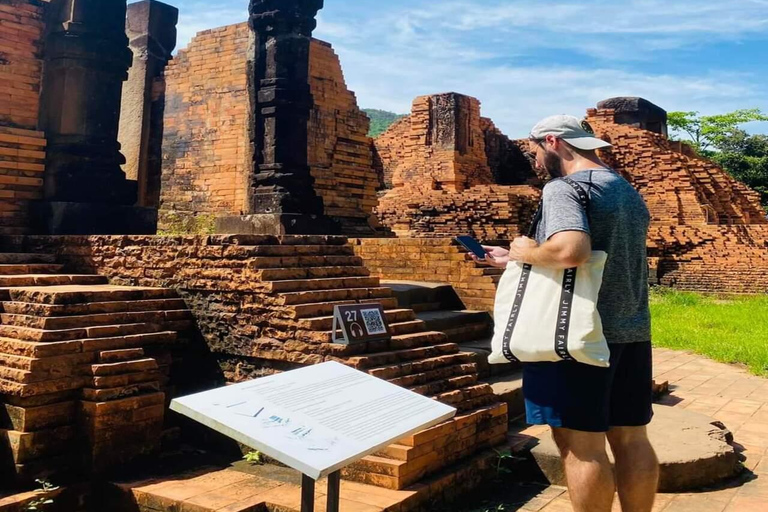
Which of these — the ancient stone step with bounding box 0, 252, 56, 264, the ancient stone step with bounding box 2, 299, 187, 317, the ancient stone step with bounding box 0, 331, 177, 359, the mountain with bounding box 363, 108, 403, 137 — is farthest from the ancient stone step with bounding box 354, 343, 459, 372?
the mountain with bounding box 363, 108, 403, 137

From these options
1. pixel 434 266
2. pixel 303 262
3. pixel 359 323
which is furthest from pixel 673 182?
pixel 359 323

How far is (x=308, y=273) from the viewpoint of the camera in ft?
12.9

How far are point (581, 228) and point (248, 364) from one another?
7.79 ft

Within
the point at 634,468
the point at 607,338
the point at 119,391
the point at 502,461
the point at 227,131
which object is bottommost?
the point at 502,461

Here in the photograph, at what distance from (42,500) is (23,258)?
81.4 inches

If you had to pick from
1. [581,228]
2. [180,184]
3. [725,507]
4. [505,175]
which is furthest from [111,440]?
[505,175]

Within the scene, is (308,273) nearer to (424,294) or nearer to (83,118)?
(424,294)

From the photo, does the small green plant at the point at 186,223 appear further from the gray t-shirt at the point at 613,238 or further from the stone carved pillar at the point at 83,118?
the gray t-shirt at the point at 613,238

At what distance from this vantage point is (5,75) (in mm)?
5152

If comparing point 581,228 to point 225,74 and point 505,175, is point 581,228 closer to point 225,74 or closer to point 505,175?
point 225,74

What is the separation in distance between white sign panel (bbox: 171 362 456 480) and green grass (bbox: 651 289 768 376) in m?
5.80

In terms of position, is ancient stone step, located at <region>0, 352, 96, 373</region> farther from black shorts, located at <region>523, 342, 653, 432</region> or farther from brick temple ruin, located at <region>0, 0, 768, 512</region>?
black shorts, located at <region>523, 342, 653, 432</region>

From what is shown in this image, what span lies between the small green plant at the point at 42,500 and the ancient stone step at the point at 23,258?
1908 mm

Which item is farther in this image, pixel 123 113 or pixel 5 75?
pixel 123 113
